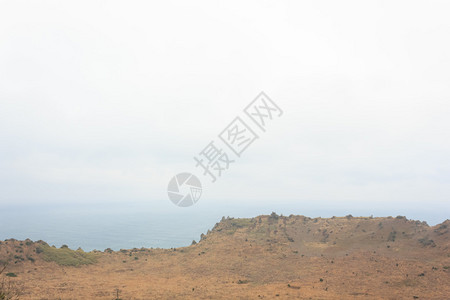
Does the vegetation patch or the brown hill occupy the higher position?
the vegetation patch

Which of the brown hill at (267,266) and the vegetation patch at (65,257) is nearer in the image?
the brown hill at (267,266)

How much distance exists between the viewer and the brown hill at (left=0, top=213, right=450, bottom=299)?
1064 inches

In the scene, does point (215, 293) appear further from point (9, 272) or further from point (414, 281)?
point (9, 272)

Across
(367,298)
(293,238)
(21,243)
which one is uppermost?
(21,243)

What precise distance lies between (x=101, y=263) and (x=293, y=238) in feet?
116

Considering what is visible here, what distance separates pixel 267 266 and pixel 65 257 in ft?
105

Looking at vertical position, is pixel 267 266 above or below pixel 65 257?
below

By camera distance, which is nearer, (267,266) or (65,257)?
(267,266)

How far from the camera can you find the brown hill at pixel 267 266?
2703 cm

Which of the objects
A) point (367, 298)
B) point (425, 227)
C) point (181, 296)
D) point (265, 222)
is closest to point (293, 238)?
point (265, 222)

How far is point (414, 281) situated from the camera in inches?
1109

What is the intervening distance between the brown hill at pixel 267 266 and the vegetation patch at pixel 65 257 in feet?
0.45

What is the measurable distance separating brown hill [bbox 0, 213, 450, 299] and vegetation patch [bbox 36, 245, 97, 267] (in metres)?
0.14

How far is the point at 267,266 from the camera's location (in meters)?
38.1
